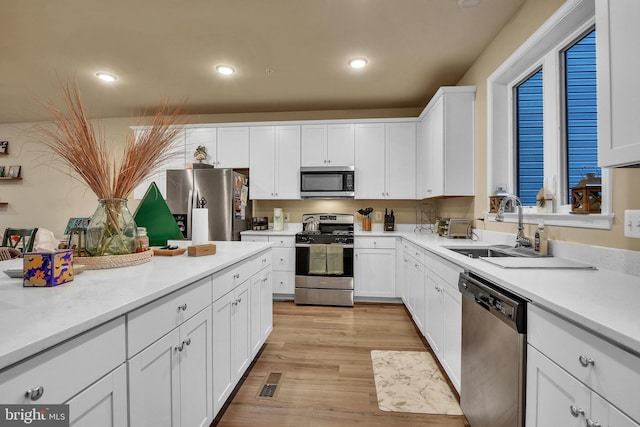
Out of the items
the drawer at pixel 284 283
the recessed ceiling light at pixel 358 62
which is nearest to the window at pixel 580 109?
the recessed ceiling light at pixel 358 62

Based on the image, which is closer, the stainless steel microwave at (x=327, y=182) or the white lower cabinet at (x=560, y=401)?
the white lower cabinet at (x=560, y=401)

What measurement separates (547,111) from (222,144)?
357cm

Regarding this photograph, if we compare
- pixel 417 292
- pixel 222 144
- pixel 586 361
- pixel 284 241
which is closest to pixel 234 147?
pixel 222 144

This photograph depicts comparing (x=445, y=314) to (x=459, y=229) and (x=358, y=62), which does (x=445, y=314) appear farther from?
(x=358, y=62)

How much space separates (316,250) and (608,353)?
2963 mm

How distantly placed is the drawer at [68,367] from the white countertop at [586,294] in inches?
50.6

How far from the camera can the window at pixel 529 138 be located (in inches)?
83.5

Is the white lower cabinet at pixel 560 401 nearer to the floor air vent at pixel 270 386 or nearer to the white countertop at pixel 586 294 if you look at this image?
the white countertop at pixel 586 294

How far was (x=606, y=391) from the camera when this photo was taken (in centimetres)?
75

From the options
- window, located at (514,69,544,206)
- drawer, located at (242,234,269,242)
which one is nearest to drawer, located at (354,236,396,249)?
drawer, located at (242,234,269,242)

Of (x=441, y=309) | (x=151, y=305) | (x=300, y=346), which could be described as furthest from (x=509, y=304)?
(x=300, y=346)

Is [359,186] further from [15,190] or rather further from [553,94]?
[15,190]

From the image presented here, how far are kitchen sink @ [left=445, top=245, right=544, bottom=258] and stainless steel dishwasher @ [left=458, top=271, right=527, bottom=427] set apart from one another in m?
0.53

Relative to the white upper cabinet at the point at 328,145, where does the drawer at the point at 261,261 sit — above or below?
below
